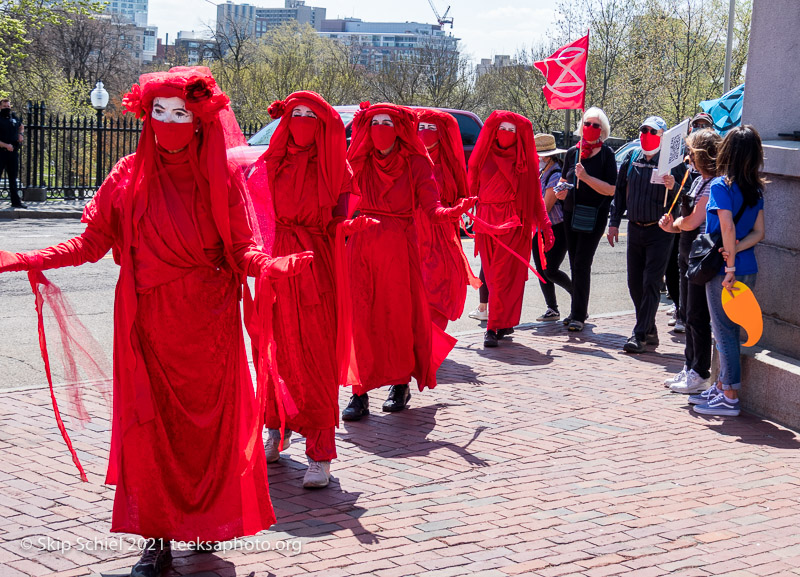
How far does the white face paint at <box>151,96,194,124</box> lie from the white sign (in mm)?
4466

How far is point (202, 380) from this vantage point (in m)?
4.01

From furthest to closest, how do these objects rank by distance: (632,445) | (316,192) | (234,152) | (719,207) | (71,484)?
(719,207), (632,445), (316,192), (71,484), (234,152)

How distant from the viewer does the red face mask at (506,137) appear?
8883mm

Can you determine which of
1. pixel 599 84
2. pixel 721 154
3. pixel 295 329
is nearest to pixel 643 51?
pixel 599 84

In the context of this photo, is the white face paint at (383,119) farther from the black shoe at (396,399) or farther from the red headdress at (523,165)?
the red headdress at (523,165)

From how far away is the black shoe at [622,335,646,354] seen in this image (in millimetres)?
8742

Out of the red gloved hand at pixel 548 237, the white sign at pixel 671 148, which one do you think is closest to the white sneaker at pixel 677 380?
the white sign at pixel 671 148

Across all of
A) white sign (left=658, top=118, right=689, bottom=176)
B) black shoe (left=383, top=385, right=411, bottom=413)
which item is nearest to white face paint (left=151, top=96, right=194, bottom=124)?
black shoe (left=383, top=385, right=411, bottom=413)

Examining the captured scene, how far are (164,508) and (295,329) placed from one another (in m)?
1.49

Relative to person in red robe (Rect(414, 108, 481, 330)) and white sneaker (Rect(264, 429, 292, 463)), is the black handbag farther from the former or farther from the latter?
white sneaker (Rect(264, 429, 292, 463))

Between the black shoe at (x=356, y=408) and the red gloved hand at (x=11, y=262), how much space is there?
9.76 ft

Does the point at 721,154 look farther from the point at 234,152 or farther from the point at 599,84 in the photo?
the point at 599,84

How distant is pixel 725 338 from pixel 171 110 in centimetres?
433

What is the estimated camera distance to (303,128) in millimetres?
5211
